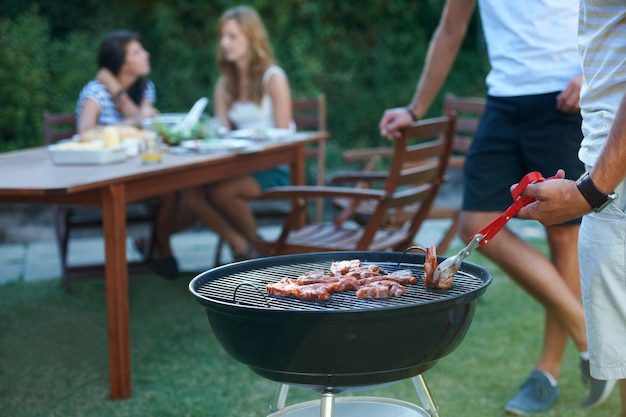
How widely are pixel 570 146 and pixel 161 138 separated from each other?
7.93 feet

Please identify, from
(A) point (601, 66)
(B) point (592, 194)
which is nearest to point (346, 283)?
(B) point (592, 194)

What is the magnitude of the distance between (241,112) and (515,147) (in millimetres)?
2856

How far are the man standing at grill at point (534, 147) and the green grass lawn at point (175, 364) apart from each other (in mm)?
237

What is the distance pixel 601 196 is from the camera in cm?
206

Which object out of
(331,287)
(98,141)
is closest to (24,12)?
(98,141)

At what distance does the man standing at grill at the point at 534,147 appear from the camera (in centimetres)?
325

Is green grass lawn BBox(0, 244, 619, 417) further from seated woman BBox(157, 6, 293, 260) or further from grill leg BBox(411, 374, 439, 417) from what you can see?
grill leg BBox(411, 374, 439, 417)

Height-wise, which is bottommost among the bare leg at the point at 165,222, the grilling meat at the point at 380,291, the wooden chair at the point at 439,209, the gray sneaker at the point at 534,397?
the gray sneaker at the point at 534,397

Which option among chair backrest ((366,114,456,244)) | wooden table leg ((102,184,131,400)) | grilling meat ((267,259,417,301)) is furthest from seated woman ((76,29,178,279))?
grilling meat ((267,259,417,301))

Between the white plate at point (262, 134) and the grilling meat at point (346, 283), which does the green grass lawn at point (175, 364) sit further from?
the grilling meat at point (346, 283)

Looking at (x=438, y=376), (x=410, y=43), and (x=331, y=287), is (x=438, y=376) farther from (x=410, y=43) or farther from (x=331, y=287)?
(x=410, y=43)

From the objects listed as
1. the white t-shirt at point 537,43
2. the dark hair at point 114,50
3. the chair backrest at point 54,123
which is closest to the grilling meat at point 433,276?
the white t-shirt at point 537,43

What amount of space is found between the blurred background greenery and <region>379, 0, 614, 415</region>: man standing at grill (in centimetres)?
535

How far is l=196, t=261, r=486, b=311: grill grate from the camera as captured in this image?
2129 millimetres
